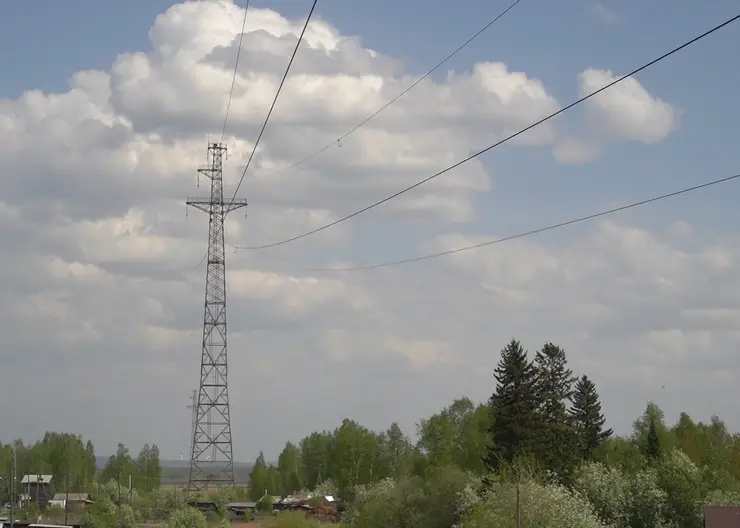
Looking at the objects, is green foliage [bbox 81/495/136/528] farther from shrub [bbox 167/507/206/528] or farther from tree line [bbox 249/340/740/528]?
tree line [bbox 249/340/740/528]

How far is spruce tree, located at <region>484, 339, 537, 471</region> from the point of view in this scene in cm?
8612

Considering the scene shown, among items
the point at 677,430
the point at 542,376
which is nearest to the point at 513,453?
the point at 542,376

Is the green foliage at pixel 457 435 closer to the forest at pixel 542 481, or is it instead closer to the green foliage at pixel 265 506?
the forest at pixel 542 481

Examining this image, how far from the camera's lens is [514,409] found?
3418 inches

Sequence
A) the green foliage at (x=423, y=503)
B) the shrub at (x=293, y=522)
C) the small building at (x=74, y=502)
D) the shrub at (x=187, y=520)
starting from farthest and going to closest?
the small building at (x=74, y=502) → the shrub at (x=187, y=520) → the shrub at (x=293, y=522) → the green foliage at (x=423, y=503)

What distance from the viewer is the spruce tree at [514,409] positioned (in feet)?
283

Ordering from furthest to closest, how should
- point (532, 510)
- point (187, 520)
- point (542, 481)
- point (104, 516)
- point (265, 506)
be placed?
point (265, 506) → point (104, 516) → point (187, 520) → point (542, 481) → point (532, 510)

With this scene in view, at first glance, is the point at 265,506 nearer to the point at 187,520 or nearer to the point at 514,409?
the point at 187,520

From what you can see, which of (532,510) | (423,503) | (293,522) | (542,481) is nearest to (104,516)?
(293,522)

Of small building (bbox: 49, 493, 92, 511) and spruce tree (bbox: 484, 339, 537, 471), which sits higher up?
spruce tree (bbox: 484, 339, 537, 471)

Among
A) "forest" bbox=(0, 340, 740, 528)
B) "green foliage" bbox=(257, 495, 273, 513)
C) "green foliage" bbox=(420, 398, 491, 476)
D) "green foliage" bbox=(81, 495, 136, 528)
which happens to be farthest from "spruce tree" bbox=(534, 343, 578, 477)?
"green foliage" bbox=(257, 495, 273, 513)

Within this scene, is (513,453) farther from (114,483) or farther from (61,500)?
(61,500)

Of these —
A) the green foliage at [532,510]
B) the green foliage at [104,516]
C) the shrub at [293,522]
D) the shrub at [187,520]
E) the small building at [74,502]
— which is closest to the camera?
the green foliage at [532,510]

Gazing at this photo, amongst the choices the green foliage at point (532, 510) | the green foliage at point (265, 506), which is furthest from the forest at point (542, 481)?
the green foliage at point (265, 506)
